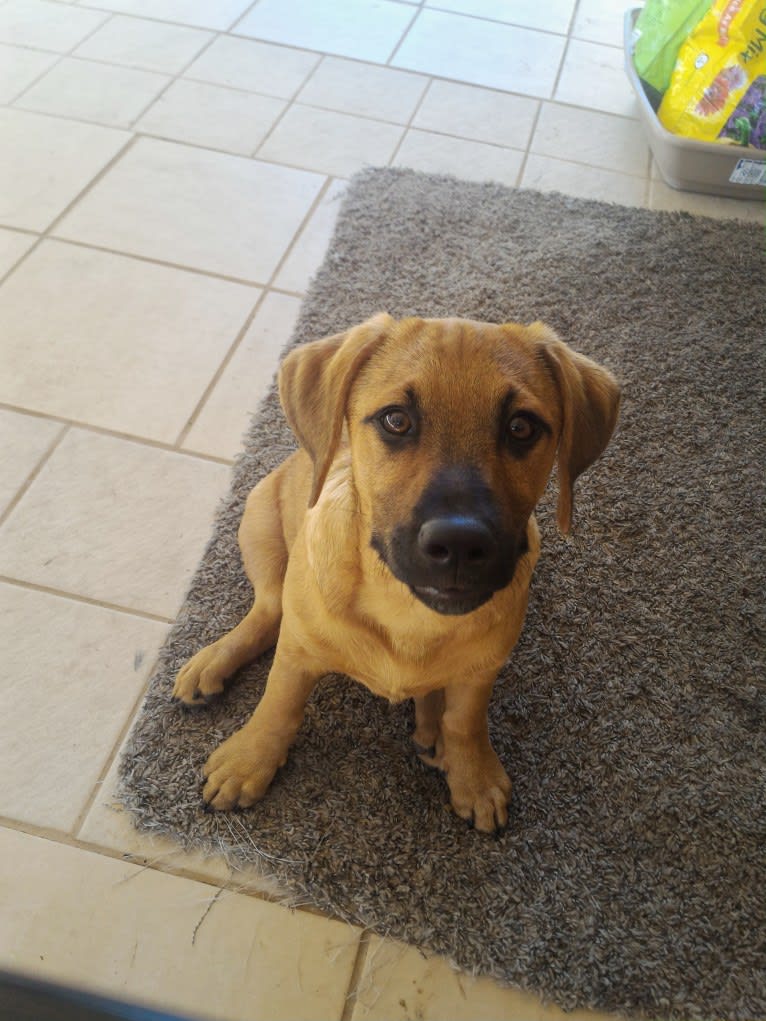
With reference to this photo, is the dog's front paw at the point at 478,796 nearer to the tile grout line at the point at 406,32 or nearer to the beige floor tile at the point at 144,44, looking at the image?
the beige floor tile at the point at 144,44

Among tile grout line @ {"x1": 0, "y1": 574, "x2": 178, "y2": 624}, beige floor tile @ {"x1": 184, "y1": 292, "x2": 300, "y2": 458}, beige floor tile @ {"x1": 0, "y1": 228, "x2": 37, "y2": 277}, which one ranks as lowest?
tile grout line @ {"x1": 0, "y1": 574, "x2": 178, "y2": 624}

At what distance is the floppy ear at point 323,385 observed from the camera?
1.56 meters

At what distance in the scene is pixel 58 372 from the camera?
293 cm

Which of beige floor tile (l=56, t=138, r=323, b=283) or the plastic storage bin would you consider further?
the plastic storage bin

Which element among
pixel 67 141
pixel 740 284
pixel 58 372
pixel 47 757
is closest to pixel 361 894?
pixel 47 757

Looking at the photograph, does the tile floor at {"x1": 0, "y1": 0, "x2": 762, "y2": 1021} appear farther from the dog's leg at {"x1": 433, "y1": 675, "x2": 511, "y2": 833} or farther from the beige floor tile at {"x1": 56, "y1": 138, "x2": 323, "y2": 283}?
the dog's leg at {"x1": 433, "y1": 675, "x2": 511, "y2": 833}

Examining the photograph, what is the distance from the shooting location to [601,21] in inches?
215

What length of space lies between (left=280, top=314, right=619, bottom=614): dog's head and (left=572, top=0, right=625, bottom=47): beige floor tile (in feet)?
16.3

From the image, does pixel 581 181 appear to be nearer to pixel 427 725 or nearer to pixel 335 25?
pixel 335 25

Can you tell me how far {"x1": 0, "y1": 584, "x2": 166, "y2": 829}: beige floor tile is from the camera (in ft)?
6.44

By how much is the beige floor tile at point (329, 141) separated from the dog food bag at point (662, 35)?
63.7 inches

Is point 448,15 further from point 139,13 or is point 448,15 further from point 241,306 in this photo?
point 241,306

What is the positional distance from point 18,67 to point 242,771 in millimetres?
4578

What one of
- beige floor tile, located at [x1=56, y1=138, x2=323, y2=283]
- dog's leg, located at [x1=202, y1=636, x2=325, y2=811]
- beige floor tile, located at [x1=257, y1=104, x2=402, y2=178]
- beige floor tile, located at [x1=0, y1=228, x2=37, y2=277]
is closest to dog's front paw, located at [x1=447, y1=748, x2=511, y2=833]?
dog's leg, located at [x1=202, y1=636, x2=325, y2=811]
